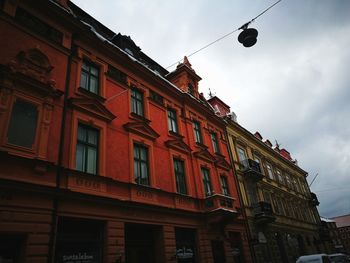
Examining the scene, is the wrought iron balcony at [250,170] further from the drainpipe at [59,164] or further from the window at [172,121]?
the drainpipe at [59,164]

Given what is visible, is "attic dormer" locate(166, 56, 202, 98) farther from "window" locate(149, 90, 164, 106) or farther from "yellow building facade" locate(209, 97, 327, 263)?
"window" locate(149, 90, 164, 106)

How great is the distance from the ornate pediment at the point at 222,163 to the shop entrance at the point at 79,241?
35.5 feet

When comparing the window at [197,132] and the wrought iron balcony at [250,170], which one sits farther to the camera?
the wrought iron balcony at [250,170]

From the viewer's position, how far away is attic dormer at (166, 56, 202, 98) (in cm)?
2114

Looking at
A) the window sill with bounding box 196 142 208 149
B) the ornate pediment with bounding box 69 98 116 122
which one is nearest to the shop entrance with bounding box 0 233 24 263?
the ornate pediment with bounding box 69 98 116 122

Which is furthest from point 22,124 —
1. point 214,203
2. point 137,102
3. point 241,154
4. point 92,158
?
point 241,154

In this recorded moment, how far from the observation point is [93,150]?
37.3 feet

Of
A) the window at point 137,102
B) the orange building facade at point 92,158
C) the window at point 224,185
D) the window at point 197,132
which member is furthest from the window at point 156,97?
the window at point 224,185

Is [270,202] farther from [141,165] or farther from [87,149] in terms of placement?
[87,149]

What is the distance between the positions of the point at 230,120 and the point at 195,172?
920cm

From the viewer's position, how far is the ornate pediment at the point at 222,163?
64.3 ft

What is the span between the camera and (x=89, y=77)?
12773 millimetres

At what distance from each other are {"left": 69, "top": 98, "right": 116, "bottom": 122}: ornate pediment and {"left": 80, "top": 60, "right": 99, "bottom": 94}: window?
3.20 ft

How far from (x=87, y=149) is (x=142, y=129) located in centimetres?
357
